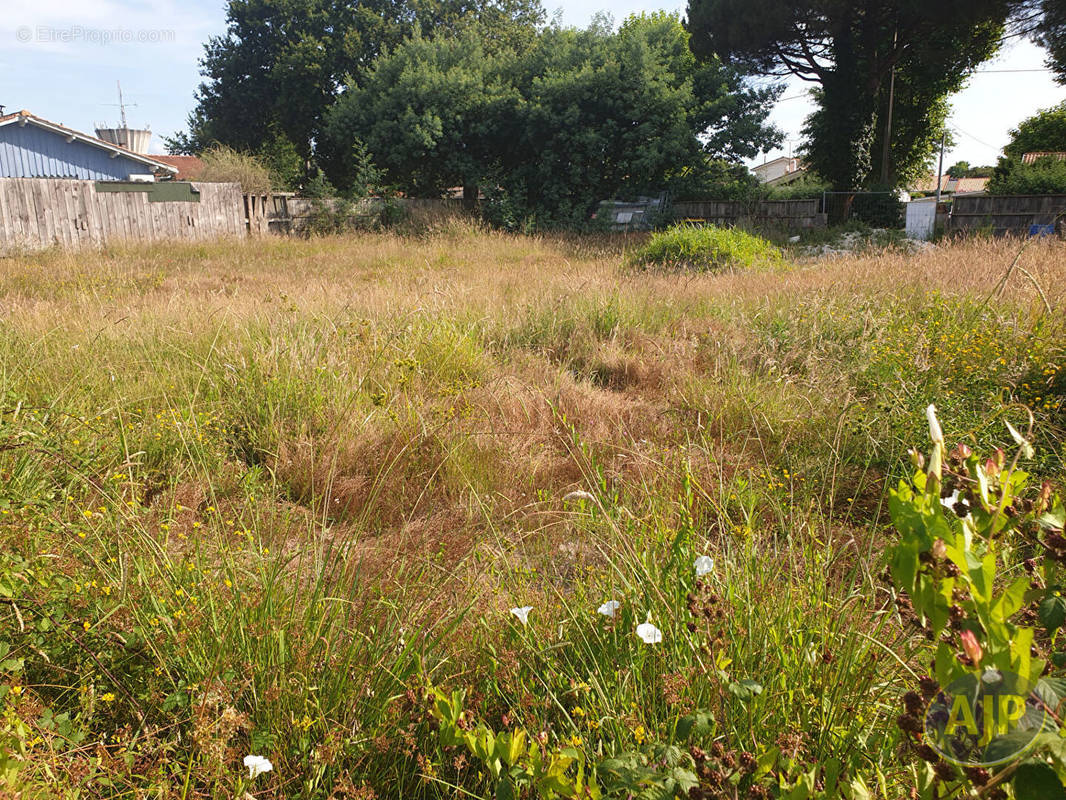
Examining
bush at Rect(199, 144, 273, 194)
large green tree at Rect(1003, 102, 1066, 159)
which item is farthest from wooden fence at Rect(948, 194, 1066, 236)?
bush at Rect(199, 144, 273, 194)

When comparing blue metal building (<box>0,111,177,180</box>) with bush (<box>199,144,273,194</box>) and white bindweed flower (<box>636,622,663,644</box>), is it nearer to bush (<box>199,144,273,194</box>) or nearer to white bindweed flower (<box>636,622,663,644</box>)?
bush (<box>199,144,273,194</box>)

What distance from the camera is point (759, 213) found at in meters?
18.8

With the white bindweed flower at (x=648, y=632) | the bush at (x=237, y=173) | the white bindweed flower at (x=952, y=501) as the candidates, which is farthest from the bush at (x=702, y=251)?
the bush at (x=237, y=173)

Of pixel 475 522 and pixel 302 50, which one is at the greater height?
pixel 302 50

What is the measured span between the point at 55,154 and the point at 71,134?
1.15 m

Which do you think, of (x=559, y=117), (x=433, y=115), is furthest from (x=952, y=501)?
(x=433, y=115)

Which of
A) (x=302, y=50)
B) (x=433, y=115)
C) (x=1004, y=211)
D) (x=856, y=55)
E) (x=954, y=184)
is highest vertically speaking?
(x=302, y=50)

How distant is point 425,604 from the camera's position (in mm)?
1840

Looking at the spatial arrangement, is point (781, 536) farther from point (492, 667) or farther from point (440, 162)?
point (440, 162)

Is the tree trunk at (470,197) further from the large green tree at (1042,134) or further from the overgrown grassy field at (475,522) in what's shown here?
the large green tree at (1042,134)

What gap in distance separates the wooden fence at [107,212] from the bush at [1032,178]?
2148 centimetres

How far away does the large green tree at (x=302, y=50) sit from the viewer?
28.9m

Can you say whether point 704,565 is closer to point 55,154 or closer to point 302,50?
point 55,154

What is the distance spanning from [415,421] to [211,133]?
113 ft
